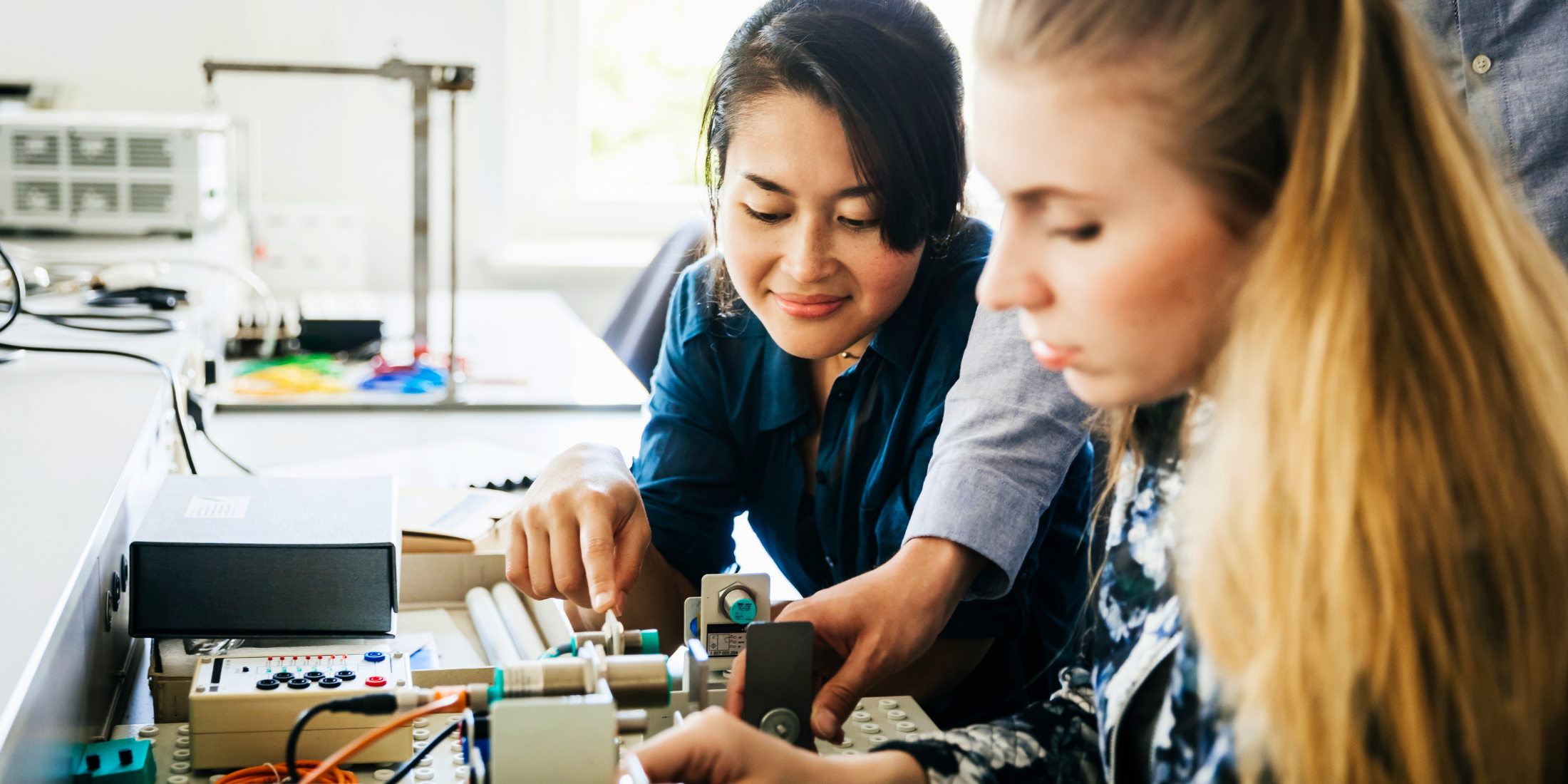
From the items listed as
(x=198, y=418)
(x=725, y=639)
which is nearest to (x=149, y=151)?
(x=198, y=418)

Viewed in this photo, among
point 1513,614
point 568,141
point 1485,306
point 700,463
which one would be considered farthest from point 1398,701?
point 568,141

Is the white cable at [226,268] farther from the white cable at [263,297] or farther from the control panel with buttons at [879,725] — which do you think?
the control panel with buttons at [879,725]

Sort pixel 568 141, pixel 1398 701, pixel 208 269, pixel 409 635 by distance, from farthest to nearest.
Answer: pixel 568 141, pixel 208 269, pixel 409 635, pixel 1398 701

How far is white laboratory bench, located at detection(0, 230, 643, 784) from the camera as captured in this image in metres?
0.64

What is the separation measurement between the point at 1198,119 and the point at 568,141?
3.10 metres

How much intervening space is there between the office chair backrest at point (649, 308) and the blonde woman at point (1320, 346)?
6.07ft

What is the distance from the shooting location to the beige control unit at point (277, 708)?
2.43 ft

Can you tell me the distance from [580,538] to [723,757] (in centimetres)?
36

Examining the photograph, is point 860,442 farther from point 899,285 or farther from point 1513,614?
point 1513,614

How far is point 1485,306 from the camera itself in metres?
0.50

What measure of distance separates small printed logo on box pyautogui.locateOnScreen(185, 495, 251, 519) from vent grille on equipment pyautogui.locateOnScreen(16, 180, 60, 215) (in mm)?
1646

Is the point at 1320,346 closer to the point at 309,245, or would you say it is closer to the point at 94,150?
the point at 94,150

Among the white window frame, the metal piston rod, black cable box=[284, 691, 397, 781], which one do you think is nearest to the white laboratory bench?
black cable box=[284, 691, 397, 781]

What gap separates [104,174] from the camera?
2.27 meters
